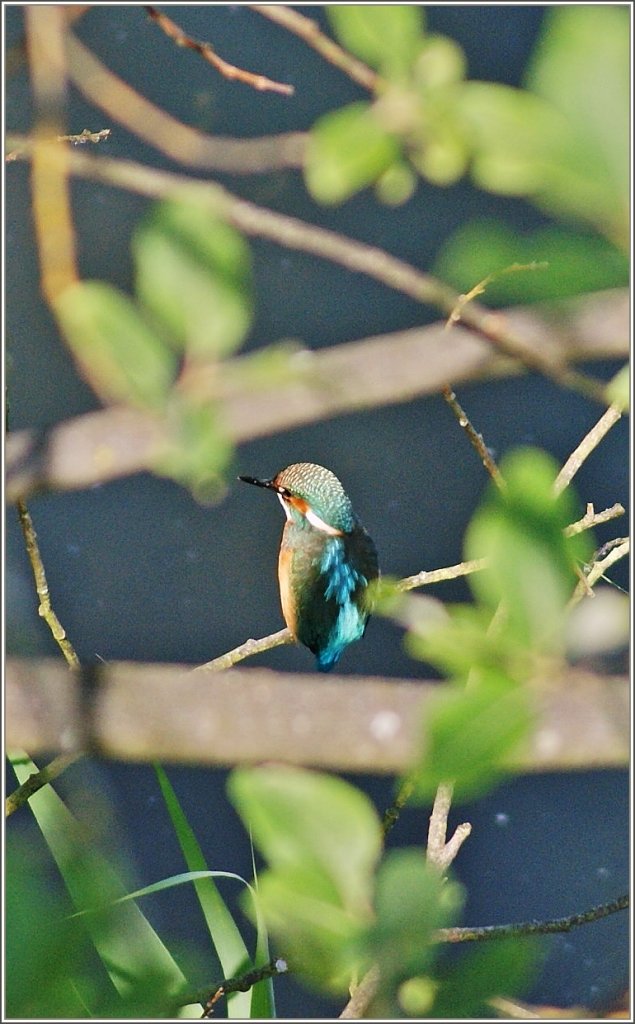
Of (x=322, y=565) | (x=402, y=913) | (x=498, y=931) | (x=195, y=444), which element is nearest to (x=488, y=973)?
(x=402, y=913)

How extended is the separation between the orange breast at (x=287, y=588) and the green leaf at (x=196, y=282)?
699mm

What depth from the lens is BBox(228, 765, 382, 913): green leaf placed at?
21 cm

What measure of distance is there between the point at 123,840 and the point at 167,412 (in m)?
1.26

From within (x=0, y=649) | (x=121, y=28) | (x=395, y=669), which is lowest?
(x=395, y=669)

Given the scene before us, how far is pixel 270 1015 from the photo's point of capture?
2.63 ft

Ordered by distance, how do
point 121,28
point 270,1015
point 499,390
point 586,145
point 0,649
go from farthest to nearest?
point 499,390
point 121,28
point 270,1015
point 0,649
point 586,145

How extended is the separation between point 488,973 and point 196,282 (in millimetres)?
179

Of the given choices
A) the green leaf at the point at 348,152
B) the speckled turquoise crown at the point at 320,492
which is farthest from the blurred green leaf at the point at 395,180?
the speckled turquoise crown at the point at 320,492

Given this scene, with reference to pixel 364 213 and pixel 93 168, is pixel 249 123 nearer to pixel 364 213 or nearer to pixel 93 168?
pixel 364 213

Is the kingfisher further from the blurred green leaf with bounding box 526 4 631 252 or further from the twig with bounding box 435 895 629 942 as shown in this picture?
the blurred green leaf with bounding box 526 4 631 252

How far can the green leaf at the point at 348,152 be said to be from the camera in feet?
0.77

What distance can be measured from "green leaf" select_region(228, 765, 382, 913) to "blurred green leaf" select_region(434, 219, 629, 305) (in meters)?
0.12

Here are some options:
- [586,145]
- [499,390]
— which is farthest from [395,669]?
[586,145]

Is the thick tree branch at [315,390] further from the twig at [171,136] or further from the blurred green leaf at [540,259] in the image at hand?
the twig at [171,136]
